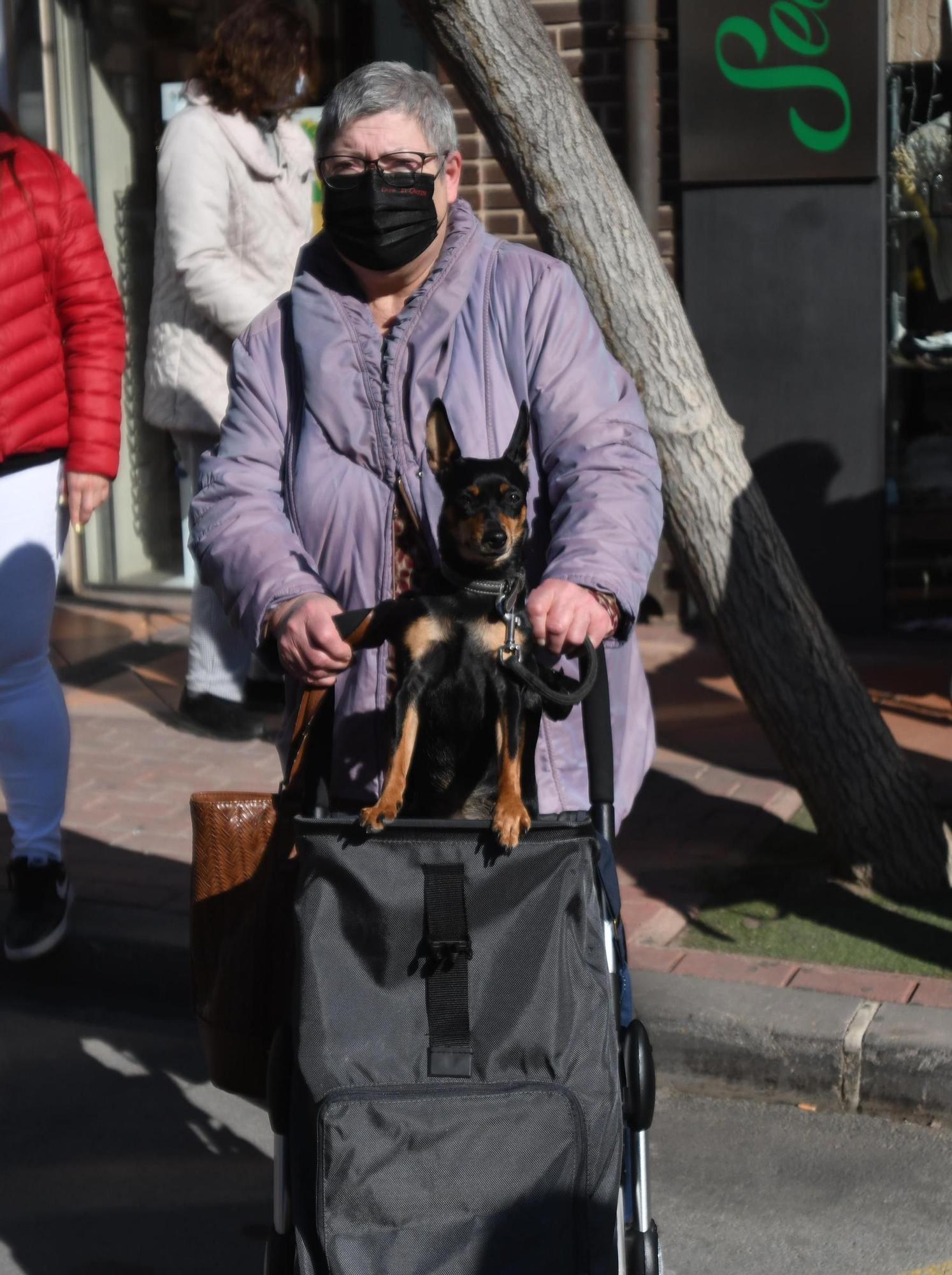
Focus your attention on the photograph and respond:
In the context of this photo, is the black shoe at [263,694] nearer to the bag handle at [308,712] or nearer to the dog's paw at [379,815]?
the bag handle at [308,712]

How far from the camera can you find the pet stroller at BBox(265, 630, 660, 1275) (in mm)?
2346

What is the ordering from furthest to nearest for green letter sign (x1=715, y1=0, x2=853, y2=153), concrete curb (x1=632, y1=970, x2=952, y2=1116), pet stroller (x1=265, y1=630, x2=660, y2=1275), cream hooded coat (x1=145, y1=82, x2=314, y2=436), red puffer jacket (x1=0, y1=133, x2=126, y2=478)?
green letter sign (x1=715, y1=0, x2=853, y2=153) → cream hooded coat (x1=145, y1=82, x2=314, y2=436) → red puffer jacket (x1=0, y1=133, x2=126, y2=478) → concrete curb (x1=632, y1=970, x2=952, y2=1116) → pet stroller (x1=265, y1=630, x2=660, y2=1275)

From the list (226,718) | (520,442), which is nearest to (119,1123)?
(520,442)

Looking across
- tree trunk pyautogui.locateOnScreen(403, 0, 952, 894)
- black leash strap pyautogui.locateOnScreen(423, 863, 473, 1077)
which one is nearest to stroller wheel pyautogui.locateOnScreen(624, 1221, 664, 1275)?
black leash strap pyautogui.locateOnScreen(423, 863, 473, 1077)

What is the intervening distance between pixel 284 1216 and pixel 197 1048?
1.87m

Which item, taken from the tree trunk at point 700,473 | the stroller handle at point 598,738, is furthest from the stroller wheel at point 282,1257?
the tree trunk at point 700,473

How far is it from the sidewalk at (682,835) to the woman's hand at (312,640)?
1.75 m

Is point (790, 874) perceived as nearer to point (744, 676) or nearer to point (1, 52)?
point (744, 676)

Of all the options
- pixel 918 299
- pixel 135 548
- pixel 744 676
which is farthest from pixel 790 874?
pixel 135 548

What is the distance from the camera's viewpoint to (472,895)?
2430mm

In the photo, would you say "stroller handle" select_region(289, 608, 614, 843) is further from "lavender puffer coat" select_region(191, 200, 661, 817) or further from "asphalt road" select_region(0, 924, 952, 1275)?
"asphalt road" select_region(0, 924, 952, 1275)

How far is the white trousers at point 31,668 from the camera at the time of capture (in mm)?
4371

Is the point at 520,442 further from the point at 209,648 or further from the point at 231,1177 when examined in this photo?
the point at 209,648

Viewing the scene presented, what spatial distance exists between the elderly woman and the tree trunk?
4.98 feet
